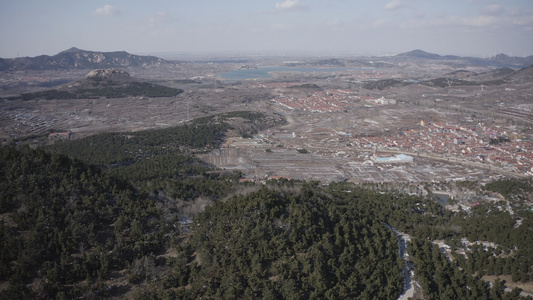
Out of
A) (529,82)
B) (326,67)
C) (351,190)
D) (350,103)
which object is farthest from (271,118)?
A: (326,67)

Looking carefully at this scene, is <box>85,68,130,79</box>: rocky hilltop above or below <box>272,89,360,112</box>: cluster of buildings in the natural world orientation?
above

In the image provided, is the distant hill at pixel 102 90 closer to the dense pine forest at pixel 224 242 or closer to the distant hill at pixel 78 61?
the distant hill at pixel 78 61

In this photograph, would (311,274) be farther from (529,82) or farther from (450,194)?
(529,82)

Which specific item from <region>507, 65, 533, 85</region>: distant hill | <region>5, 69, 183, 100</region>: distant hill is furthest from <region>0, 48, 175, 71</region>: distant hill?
<region>507, 65, 533, 85</region>: distant hill

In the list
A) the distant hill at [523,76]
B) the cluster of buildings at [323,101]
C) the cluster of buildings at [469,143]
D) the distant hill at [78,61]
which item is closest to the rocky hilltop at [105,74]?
the cluster of buildings at [323,101]

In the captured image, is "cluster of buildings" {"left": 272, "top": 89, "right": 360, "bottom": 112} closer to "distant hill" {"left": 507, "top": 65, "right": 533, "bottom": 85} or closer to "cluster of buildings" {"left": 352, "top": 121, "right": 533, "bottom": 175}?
"cluster of buildings" {"left": 352, "top": 121, "right": 533, "bottom": 175}

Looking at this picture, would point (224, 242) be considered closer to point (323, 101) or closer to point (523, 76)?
point (323, 101)

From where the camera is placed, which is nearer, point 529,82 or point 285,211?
point 285,211
